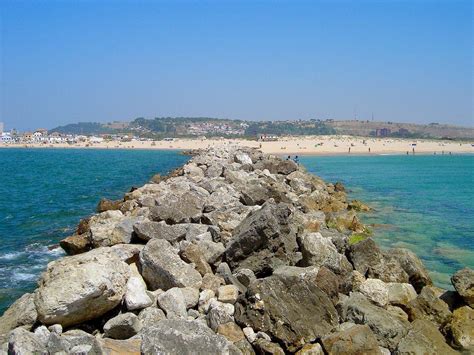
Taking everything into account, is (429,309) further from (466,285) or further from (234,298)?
(234,298)

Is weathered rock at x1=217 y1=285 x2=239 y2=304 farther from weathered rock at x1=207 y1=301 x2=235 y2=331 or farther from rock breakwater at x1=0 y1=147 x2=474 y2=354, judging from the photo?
weathered rock at x1=207 y1=301 x2=235 y2=331

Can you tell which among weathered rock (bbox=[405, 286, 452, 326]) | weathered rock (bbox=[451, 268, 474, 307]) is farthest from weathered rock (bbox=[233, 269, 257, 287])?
weathered rock (bbox=[451, 268, 474, 307])

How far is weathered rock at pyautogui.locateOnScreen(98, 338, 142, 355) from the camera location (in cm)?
550

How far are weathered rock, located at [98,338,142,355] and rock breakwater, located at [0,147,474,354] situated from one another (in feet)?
0.06

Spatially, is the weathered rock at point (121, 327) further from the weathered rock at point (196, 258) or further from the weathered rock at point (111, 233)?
the weathered rock at point (111, 233)

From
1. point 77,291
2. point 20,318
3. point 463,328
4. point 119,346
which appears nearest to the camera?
point 119,346

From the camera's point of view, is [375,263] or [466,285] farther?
[375,263]

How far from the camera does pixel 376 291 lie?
8398 millimetres

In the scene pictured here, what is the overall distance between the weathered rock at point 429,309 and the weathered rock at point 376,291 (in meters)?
0.46

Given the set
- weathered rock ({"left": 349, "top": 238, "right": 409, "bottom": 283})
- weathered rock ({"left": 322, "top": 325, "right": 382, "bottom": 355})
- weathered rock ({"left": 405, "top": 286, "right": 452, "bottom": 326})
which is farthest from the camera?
weathered rock ({"left": 349, "top": 238, "right": 409, "bottom": 283})

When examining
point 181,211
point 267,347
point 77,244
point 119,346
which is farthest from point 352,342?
point 77,244

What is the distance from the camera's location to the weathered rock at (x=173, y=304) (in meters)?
7.08

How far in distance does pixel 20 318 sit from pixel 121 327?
1.54 m

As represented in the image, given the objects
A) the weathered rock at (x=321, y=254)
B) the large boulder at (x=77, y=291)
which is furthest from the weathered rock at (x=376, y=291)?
the large boulder at (x=77, y=291)
